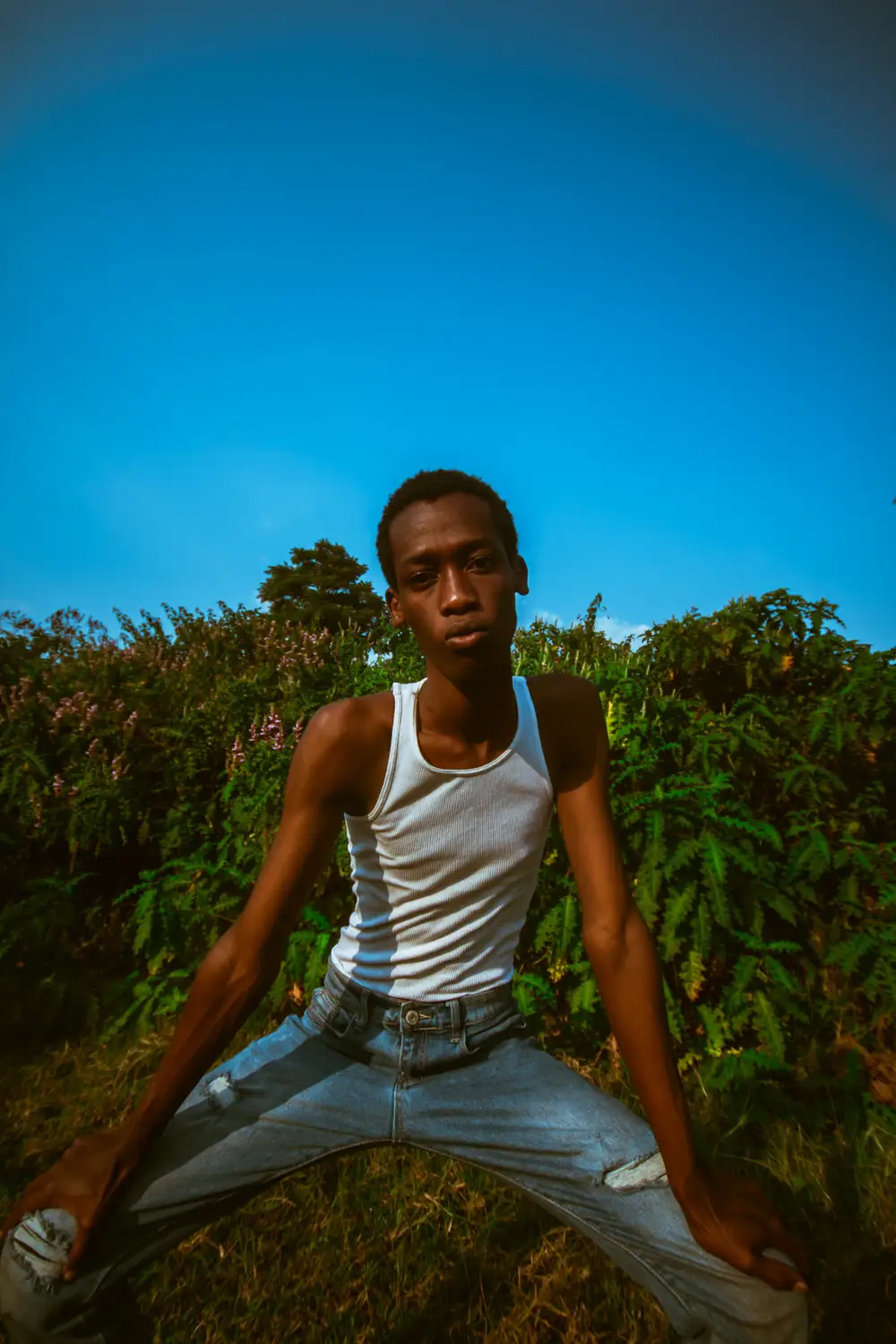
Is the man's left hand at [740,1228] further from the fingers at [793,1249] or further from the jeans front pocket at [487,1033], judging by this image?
the jeans front pocket at [487,1033]

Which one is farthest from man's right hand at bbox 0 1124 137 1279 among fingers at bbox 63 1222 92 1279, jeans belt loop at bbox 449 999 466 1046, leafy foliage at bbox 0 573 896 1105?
leafy foliage at bbox 0 573 896 1105

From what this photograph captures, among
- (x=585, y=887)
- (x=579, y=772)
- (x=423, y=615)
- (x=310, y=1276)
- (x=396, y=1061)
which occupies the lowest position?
(x=310, y=1276)

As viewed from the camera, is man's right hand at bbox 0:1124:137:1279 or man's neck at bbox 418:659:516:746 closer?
man's right hand at bbox 0:1124:137:1279

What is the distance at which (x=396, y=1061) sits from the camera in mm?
1767

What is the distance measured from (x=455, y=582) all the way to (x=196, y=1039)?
1.13 meters

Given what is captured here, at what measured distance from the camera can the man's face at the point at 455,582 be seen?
1.77 metres

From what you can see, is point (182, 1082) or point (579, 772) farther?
point (579, 772)

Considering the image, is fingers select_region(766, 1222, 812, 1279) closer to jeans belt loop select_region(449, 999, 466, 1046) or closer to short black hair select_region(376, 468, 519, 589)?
jeans belt loop select_region(449, 999, 466, 1046)

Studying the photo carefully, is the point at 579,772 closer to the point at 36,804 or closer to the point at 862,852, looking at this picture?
the point at 862,852

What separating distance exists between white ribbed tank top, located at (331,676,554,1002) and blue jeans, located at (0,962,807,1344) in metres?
0.07

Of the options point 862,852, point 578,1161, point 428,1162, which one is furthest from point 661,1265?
point 862,852

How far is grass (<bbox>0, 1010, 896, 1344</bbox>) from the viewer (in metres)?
2.22

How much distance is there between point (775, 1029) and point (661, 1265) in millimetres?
1734

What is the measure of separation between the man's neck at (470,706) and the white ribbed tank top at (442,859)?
5cm
